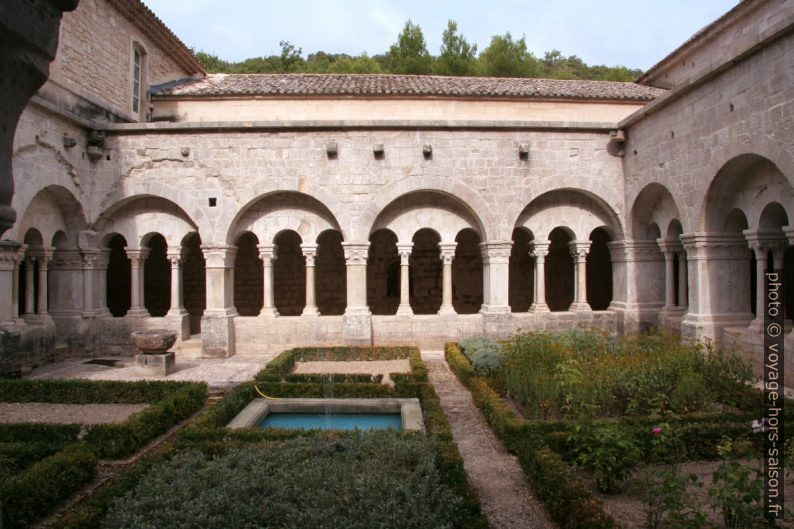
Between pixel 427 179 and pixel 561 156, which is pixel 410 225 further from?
pixel 561 156

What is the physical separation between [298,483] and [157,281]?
1481cm

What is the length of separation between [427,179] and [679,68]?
433 inches

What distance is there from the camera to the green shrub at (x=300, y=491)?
3.71 m

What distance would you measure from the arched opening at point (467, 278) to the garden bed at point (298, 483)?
37.7 ft

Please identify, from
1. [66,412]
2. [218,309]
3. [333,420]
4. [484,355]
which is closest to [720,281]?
[484,355]

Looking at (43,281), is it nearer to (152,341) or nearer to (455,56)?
(152,341)

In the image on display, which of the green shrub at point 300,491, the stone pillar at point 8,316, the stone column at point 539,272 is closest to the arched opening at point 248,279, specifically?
the stone pillar at point 8,316

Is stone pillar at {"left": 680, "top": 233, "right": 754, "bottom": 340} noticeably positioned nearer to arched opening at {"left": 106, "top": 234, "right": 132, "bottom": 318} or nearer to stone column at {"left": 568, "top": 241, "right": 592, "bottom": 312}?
stone column at {"left": 568, "top": 241, "right": 592, "bottom": 312}

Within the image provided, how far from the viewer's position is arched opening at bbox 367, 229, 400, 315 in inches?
681

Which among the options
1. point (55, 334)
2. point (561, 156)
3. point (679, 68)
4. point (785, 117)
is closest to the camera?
point (785, 117)

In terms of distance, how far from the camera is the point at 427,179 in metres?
12.1

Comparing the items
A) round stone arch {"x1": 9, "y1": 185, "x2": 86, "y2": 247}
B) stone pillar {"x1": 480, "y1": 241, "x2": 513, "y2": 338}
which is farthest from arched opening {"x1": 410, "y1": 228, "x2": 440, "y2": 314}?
round stone arch {"x1": 9, "y1": 185, "x2": 86, "y2": 247}

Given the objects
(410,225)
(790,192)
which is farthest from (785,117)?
(410,225)

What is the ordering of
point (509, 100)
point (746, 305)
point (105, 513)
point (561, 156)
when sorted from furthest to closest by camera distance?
point (509, 100) → point (561, 156) → point (746, 305) → point (105, 513)
